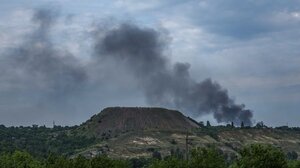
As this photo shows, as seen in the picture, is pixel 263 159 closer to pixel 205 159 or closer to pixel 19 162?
pixel 205 159

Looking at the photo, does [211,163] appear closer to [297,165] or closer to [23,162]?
[297,165]

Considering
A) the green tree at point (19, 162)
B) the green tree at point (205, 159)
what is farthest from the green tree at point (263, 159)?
the green tree at point (19, 162)

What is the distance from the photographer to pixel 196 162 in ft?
307

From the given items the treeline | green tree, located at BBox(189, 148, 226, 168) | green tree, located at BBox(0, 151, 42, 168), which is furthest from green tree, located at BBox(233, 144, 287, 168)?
green tree, located at BBox(0, 151, 42, 168)

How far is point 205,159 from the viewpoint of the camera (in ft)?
304

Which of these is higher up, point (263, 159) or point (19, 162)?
point (263, 159)

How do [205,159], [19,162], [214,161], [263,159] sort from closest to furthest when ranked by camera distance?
[263,159]
[214,161]
[205,159]
[19,162]

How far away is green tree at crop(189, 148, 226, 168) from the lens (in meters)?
92.0

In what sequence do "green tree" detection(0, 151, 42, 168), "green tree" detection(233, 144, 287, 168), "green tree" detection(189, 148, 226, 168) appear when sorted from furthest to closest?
"green tree" detection(0, 151, 42, 168), "green tree" detection(189, 148, 226, 168), "green tree" detection(233, 144, 287, 168)

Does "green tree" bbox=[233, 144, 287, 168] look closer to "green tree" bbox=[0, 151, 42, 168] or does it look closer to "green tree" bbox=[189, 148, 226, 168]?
"green tree" bbox=[189, 148, 226, 168]

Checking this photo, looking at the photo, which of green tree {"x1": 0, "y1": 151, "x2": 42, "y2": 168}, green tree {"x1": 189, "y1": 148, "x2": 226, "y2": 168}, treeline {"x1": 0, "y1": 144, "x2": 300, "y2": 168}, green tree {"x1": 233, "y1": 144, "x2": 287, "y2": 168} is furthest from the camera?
green tree {"x1": 0, "y1": 151, "x2": 42, "y2": 168}

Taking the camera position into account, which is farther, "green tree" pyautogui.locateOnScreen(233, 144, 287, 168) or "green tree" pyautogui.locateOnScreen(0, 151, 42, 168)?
"green tree" pyautogui.locateOnScreen(0, 151, 42, 168)

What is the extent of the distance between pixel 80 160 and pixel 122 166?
11567 mm

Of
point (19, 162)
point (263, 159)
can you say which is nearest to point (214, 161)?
point (263, 159)
